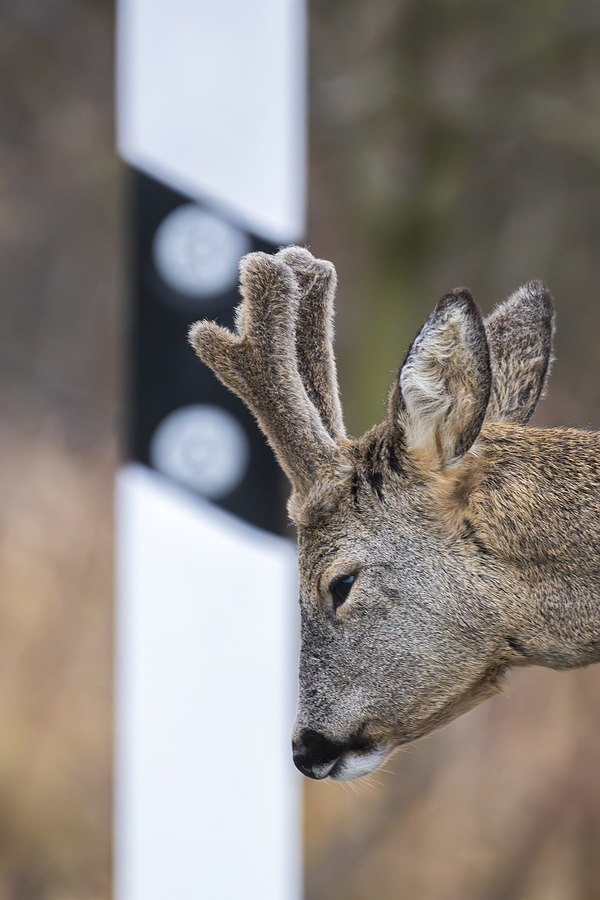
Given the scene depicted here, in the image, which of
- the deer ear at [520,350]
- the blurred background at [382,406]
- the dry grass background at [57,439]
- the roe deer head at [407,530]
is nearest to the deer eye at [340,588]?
the roe deer head at [407,530]

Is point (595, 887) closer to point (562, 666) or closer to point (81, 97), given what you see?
point (562, 666)

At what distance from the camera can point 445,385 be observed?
3.88 feet

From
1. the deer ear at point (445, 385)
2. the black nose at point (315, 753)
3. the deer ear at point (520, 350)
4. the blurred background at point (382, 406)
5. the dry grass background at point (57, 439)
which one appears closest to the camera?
the deer ear at point (445, 385)

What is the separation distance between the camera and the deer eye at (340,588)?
1238 mm

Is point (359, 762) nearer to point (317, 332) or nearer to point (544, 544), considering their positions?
point (544, 544)

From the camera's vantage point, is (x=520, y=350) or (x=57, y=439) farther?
(x=57, y=439)

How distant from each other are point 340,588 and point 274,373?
23 centimetres

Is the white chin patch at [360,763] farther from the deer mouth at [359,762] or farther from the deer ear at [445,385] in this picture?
the deer ear at [445,385]

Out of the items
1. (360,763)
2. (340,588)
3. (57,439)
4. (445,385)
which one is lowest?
(360,763)

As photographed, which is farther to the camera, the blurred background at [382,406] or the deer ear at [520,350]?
the blurred background at [382,406]

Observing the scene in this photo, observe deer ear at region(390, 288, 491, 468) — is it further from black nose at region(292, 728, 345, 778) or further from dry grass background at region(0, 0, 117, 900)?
dry grass background at region(0, 0, 117, 900)

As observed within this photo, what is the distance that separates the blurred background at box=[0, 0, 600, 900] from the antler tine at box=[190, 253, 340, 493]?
6.94 feet

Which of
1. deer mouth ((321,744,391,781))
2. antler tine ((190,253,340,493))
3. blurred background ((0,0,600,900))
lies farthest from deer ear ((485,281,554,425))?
blurred background ((0,0,600,900))

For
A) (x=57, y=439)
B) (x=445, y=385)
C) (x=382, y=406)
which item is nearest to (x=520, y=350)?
(x=445, y=385)
